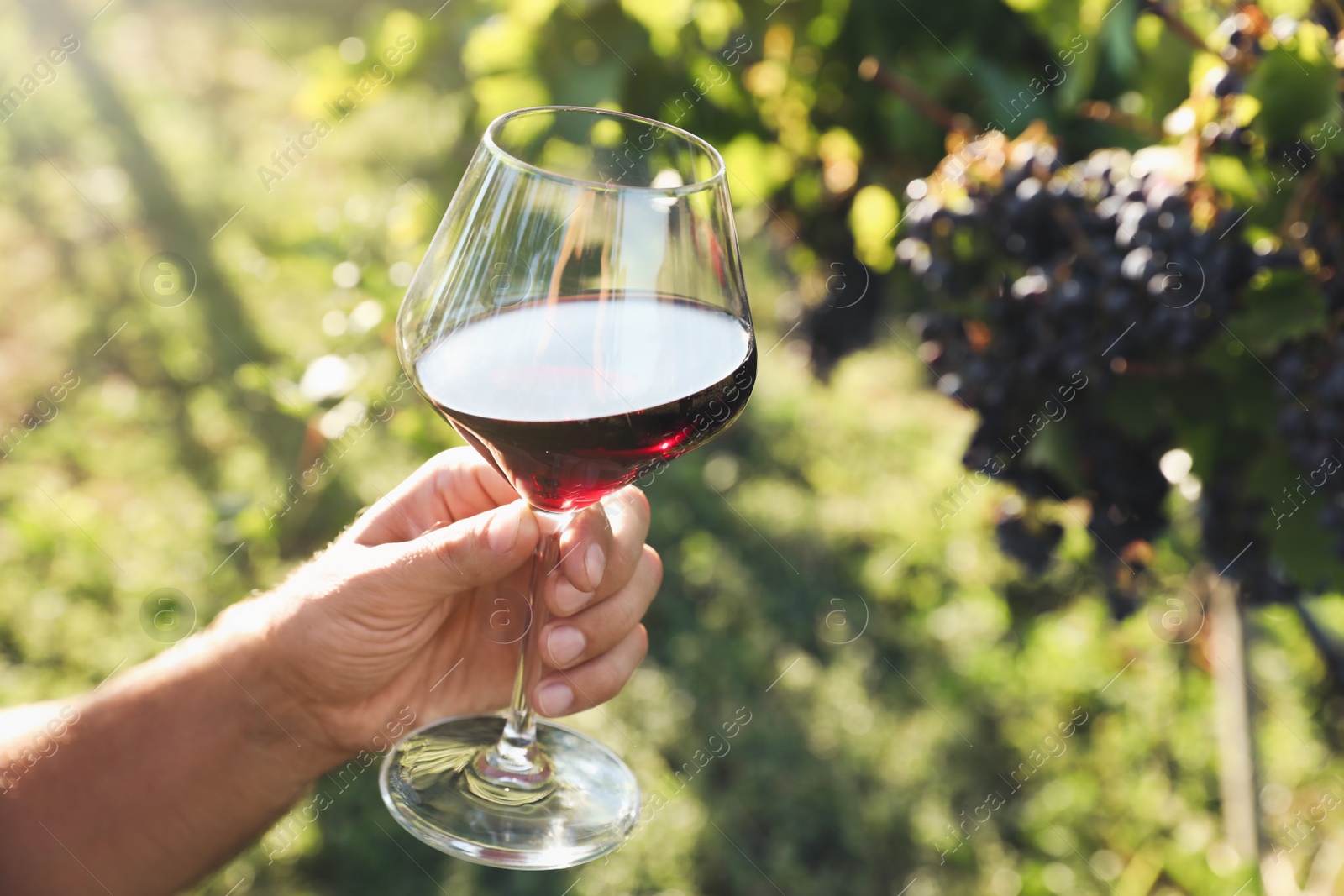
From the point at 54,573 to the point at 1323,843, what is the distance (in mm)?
3759

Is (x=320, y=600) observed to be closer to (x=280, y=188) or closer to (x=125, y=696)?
(x=125, y=696)

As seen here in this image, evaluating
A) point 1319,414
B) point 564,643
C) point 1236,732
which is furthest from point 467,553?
point 1236,732

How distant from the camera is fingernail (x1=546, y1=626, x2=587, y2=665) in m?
1.34

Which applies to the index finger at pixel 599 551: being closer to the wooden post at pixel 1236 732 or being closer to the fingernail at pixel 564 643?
the fingernail at pixel 564 643

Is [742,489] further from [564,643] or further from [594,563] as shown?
[594,563]

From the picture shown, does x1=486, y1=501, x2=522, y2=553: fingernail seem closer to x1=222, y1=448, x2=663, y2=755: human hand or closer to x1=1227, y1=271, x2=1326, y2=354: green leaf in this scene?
x1=222, y1=448, x2=663, y2=755: human hand

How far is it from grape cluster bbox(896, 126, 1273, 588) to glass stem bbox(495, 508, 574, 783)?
708 mm

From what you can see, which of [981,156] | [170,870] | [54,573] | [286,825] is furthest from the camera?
[54,573]

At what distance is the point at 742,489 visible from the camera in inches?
165

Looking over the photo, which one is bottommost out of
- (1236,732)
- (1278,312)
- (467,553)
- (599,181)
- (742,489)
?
(742,489)

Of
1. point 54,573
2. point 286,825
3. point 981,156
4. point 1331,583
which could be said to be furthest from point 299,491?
point 1331,583

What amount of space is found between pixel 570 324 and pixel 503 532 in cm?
26

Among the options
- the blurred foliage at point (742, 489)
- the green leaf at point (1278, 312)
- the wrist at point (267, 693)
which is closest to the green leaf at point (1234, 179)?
the green leaf at point (1278, 312)

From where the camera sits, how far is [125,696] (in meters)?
1.49
